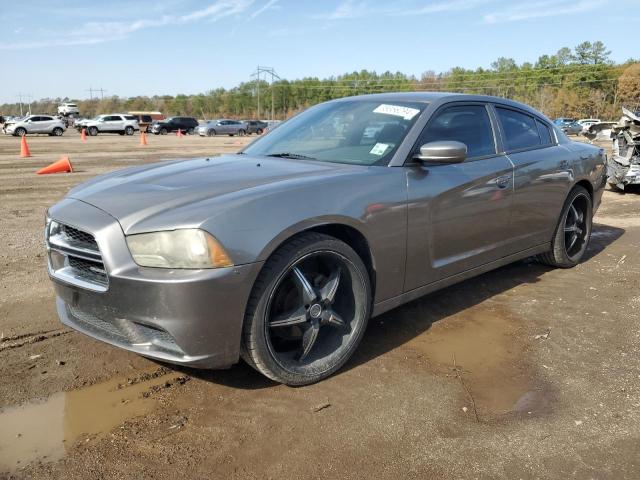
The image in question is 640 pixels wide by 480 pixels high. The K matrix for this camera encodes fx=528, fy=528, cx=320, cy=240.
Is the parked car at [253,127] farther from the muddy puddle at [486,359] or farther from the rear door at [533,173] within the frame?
the muddy puddle at [486,359]

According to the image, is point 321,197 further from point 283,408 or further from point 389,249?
point 283,408

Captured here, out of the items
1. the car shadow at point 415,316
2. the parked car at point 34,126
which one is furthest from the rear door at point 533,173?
the parked car at point 34,126

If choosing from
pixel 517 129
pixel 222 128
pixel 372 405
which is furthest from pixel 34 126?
pixel 372 405

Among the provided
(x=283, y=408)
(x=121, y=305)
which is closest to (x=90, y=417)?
(x=121, y=305)

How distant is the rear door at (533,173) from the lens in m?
4.20

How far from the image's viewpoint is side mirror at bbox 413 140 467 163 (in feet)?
10.6

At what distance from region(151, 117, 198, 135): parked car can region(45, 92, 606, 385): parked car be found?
4911cm

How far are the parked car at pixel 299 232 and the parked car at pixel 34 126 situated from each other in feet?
129

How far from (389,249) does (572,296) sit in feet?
7.15

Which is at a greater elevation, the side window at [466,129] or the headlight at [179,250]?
the side window at [466,129]

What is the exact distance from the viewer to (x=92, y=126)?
1702 inches

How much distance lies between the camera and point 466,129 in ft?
12.9

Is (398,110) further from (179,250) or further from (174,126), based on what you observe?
(174,126)

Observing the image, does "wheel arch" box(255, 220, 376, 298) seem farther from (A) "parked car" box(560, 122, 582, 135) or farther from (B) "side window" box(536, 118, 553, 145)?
(A) "parked car" box(560, 122, 582, 135)
